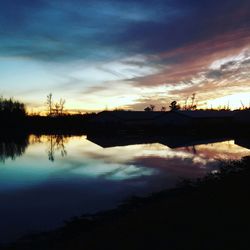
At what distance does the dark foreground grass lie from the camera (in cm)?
713

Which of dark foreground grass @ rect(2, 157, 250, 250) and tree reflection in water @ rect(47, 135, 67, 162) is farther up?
dark foreground grass @ rect(2, 157, 250, 250)

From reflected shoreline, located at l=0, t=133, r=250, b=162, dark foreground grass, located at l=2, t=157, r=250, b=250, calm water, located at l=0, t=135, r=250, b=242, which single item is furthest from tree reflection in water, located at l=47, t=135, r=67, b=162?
dark foreground grass, located at l=2, t=157, r=250, b=250

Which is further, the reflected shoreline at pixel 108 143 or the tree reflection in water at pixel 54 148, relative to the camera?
the reflected shoreline at pixel 108 143

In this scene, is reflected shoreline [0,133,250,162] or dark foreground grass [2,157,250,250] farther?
reflected shoreline [0,133,250,162]

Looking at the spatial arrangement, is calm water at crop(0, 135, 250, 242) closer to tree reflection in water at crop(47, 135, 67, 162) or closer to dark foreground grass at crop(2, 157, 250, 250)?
dark foreground grass at crop(2, 157, 250, 250)

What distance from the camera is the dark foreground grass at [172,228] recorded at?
7.13 m

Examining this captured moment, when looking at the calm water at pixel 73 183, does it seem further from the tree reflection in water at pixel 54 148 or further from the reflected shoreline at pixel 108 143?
the reflected shoreline at pixel 108 143

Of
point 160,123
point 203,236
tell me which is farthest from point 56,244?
point 160,123

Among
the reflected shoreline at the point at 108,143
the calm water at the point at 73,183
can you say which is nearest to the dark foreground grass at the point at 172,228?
the calm water at the point at 73,183

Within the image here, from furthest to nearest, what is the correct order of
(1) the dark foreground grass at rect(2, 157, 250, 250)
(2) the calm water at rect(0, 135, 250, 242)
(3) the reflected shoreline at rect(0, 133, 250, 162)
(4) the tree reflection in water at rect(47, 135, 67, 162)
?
(3) the reflected shoreline at rect(0, 133, 250, 162) < (4) the tree reflection in water at rect(47, 135, 67, 162) < (2) the calm water at rect(0, 135, 250, 242) < (1) the dark foreground grass at rect(2, 157, 250, 250)

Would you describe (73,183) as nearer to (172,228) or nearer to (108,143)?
(172,228)

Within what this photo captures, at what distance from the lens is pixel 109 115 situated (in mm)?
82000

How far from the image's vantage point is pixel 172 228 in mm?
8062

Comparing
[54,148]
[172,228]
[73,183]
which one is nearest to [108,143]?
[54,148]
